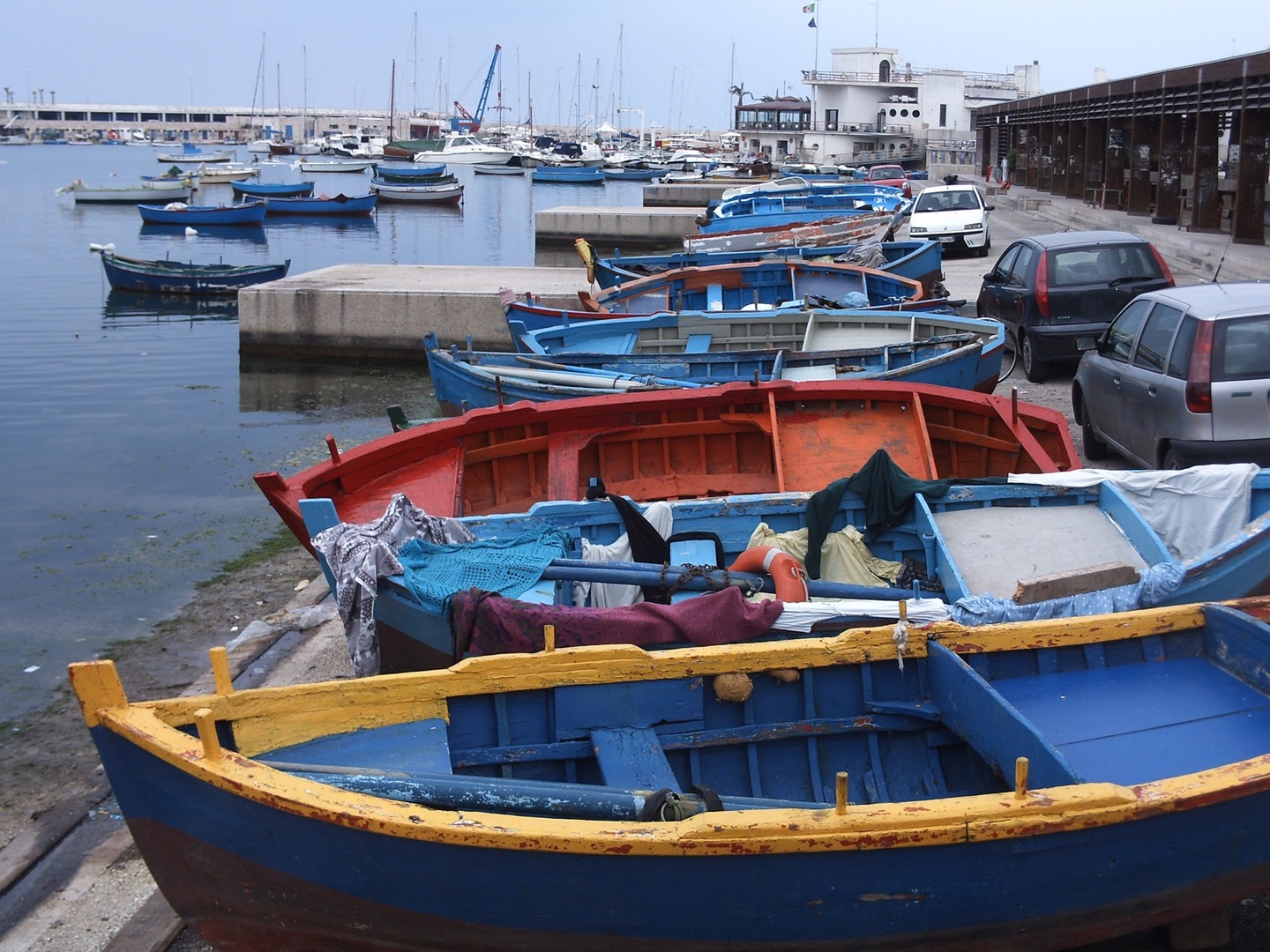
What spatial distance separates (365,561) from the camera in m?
6.71

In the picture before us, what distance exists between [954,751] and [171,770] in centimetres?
345

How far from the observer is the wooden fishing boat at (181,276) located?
1230 inches

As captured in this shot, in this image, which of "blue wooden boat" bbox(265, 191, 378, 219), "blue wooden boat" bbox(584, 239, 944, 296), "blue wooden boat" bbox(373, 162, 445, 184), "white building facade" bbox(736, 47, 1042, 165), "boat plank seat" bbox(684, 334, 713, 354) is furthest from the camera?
"white building facade" bbox(736, 47, 1042, 165)

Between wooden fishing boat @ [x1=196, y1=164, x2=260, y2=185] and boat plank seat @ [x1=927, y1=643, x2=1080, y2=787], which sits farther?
wooden fishing boat @ [x1=196, y1=164, x2=260, y2=185]

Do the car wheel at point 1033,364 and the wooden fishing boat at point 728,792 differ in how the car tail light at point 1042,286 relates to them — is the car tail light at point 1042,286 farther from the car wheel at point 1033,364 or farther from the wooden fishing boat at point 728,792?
the wooden fishing boat at point 728,792

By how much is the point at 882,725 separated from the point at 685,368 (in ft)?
23.9

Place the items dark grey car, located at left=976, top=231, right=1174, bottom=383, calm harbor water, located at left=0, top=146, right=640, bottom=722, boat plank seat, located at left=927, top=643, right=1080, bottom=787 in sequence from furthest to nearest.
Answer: dark grey car, located at left=976, top=231, right=1174, bottom=383 → calm harbor water, located at left=0, top=146, right=640, bottom=722 → boat plank seat, located at left=927, top=643, right=1080, bottom=787

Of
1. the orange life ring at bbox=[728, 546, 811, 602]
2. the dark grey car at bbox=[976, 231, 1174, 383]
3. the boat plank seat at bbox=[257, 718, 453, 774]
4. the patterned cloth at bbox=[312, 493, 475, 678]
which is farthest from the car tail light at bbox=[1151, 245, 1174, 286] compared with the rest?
the boat plank seat at bbox=[257, 718, 453, 774]

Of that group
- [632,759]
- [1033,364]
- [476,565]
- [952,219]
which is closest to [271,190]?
[952,219]

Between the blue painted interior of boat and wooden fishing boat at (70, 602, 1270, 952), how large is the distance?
1 cm

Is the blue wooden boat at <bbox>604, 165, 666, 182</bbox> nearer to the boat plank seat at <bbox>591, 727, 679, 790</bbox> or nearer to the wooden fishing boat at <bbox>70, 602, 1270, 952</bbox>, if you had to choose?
the wooden fishing boat at <bbox>70, 602, 1270, 952</bbox>

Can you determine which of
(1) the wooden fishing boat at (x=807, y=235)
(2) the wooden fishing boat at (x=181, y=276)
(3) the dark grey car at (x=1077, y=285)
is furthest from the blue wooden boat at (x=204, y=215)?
(3) the dark grey car at (x=1077, y=285)

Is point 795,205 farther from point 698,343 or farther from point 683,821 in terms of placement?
point 683,821

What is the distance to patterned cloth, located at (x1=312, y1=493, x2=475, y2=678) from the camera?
6.73 metres
